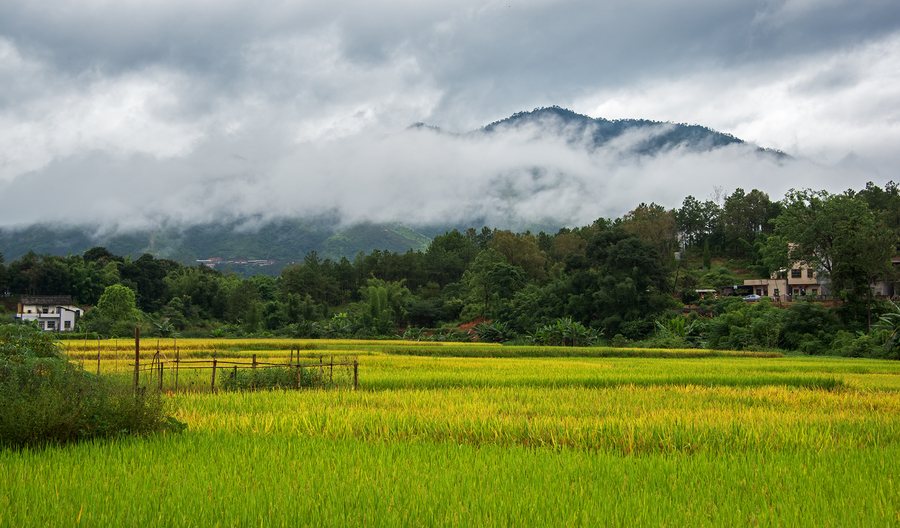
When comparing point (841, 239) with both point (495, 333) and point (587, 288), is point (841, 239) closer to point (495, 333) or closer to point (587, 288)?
point (587, 288)

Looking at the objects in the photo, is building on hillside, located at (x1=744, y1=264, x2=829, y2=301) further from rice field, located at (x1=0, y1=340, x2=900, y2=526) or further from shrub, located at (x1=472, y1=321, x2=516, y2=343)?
rice field, located at (x1=0, y1=340, x2=900, y2=526)

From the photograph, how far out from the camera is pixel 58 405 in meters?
5.80

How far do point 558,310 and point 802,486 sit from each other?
34894 mm

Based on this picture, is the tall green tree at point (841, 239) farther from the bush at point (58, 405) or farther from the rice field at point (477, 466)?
the bush at point (58, 405)

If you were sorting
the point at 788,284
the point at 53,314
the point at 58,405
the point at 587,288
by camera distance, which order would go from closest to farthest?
the point at 58,405 < the point at 587,288 < the point at 53,314 < the point at 788,284

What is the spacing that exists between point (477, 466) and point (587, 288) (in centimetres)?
3511

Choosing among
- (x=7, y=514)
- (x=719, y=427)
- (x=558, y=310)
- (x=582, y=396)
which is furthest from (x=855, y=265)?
(x=7, y=514)

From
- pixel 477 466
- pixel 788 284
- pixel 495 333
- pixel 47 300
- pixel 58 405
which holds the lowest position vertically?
pixel 495 333

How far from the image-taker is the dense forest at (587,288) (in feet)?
93.7

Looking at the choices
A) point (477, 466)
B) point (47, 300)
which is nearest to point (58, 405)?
point (477, 466)

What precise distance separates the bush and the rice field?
28 cm

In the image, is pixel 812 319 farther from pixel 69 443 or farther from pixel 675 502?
pixel 69 443

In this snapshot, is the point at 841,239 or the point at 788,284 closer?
the point at 841,239

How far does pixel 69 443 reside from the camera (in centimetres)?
588
